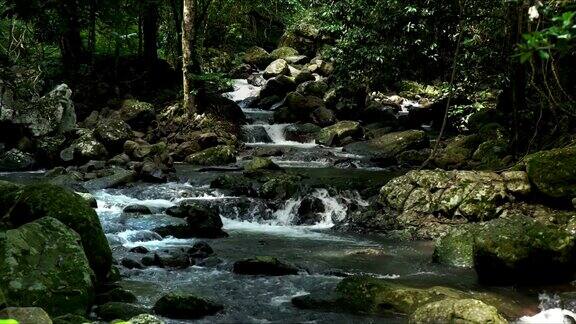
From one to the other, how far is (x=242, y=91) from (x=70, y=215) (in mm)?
19780

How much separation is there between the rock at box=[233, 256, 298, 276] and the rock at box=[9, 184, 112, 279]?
1817 mm

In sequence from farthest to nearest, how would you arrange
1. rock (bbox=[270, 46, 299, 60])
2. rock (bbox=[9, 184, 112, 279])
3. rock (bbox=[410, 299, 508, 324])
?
1. rock (bbox=[270, 46, 299, 60])
2. rock (bbox=[9, 184, 112, 279])
3. rock (bbox=[410, 299, 508, 324])

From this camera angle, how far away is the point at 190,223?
1077 cm

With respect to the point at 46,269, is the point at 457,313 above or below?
below

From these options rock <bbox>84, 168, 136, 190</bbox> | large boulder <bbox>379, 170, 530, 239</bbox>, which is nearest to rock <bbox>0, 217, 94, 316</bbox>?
large boulder <bbox>379, 170, 530, 239</bbox>

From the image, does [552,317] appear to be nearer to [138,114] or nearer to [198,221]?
[198,221]

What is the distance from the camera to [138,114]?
64.3 ft

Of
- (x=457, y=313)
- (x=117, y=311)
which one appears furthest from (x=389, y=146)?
(x=117, y=311)

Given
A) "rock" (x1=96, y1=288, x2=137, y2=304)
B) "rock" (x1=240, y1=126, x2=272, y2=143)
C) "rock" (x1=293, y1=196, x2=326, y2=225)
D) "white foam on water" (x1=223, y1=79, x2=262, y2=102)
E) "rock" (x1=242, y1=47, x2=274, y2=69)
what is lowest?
"rock" (x1=293, y1=196, x2=326, y2=225)

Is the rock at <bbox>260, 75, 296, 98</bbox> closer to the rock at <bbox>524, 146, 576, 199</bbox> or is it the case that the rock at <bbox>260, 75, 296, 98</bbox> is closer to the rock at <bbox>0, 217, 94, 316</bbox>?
the rock at <bbox>524, 146, 576, 199</bbox>

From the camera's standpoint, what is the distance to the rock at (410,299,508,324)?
5.85 metres

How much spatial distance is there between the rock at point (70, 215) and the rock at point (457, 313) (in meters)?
3.91

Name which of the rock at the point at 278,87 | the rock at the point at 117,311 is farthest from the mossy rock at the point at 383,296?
the rock at the point at 278,87

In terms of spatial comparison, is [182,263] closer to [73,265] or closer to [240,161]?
[73,265]
